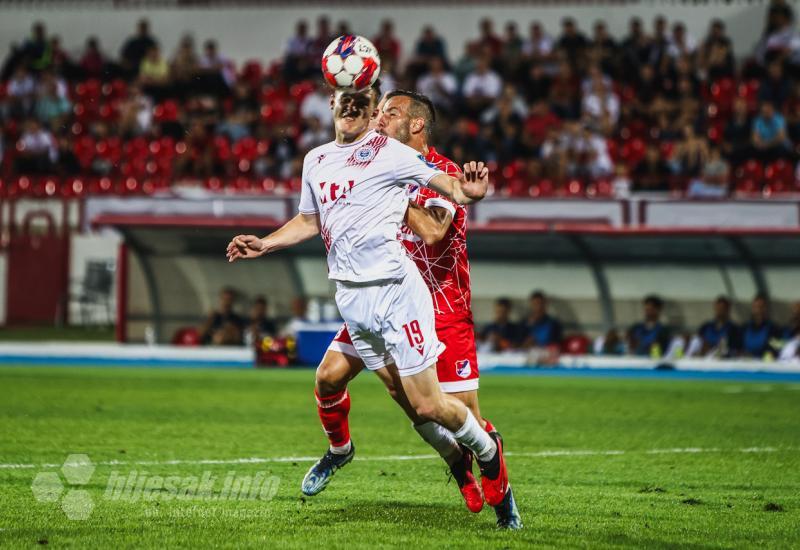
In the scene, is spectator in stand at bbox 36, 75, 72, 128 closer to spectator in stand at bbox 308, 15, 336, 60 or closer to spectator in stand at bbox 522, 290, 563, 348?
spectator in stand at bbox 308, 15, 336, 60

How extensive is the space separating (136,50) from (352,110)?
22157 mm

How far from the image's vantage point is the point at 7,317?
25156 millimetres

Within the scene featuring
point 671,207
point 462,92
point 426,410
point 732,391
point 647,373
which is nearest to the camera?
point 426,410

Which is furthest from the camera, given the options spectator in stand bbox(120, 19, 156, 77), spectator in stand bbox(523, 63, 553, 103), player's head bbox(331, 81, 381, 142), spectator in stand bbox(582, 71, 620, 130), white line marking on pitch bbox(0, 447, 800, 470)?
spectator in stand bbox(120, 19, 156, 77)

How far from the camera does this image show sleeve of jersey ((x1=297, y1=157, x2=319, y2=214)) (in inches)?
258

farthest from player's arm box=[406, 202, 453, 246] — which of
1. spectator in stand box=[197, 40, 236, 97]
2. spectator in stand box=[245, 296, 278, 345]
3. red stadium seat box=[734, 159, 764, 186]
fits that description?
spectator in stand box=[197, 40, 236, 97]

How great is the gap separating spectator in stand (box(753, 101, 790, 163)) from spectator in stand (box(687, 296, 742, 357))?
299cm

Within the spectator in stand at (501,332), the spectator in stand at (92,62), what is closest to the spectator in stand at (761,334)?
the spectator in stand at (501,332)

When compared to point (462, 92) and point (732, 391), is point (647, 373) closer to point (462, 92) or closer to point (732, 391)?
point (732, 391)

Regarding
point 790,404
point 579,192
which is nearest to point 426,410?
point 790,404

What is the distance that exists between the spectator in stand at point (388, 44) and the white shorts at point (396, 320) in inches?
771

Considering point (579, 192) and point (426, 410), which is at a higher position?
point (426, 410)

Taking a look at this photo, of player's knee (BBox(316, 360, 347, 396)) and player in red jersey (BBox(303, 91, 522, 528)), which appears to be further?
player's knee (BBox(316, 360, 347, 396))

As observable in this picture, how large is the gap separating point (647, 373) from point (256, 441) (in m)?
9.82
